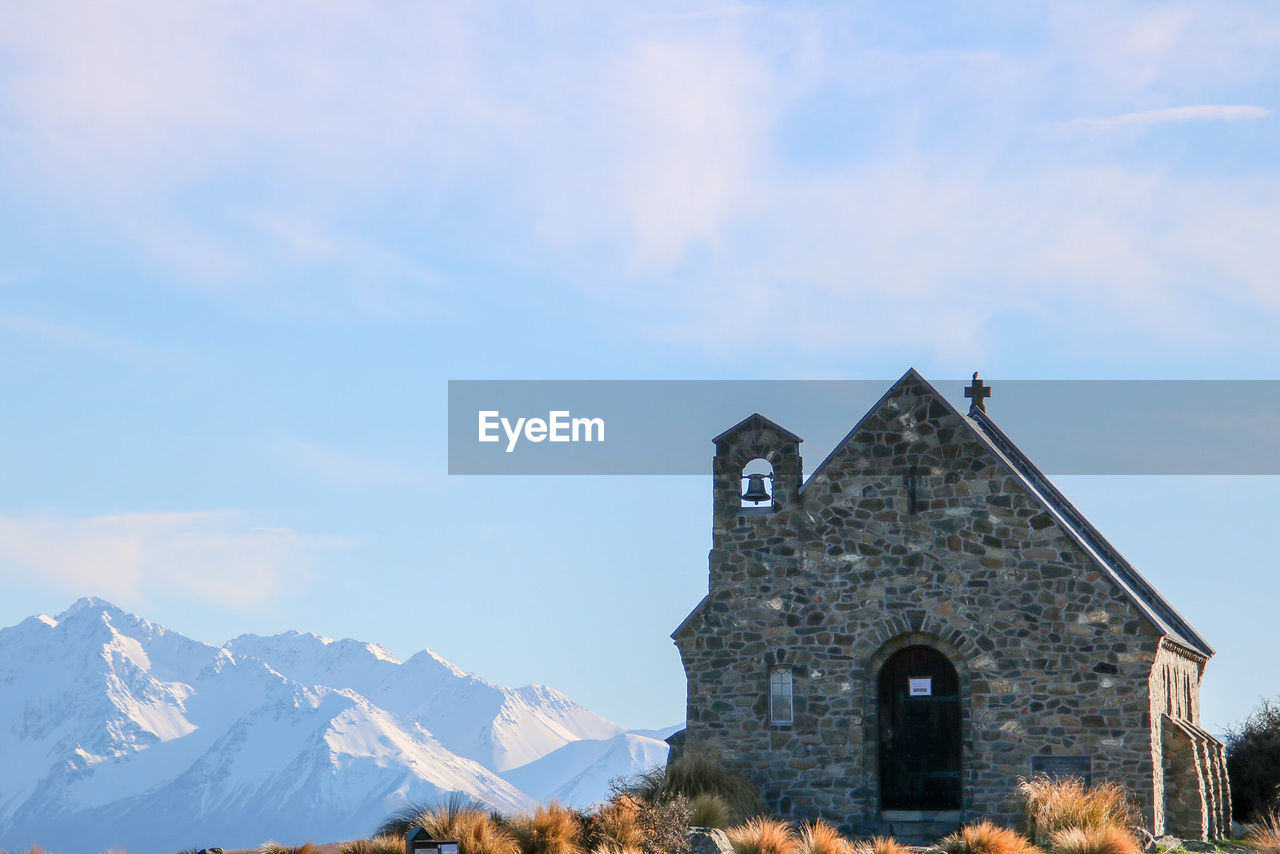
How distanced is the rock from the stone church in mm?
5270

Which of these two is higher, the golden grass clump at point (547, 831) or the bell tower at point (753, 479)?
the bell tower at point (753, 479)

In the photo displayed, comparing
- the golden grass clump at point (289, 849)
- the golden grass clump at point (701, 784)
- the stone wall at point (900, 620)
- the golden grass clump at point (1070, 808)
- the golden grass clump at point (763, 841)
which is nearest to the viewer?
the golden grass clump at point (763, 841)

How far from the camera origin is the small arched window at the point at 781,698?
28.1 meters

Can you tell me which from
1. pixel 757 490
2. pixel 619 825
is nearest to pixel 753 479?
pixel 757 490

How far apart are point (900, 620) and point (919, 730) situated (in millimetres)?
1951

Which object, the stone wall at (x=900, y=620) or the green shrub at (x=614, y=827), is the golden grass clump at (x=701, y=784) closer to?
the stone wall at (x=900, y=620)

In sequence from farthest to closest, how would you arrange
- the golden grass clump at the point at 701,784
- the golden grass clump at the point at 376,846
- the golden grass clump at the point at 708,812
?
the golden grass clump at the point at 701,784
the golden grass clump at the point at 708,812
the golden grass clump at the point at 376,846

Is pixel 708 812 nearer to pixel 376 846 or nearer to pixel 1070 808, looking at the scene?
pixel 376 846

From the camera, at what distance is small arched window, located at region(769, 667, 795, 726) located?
2814 centimetres

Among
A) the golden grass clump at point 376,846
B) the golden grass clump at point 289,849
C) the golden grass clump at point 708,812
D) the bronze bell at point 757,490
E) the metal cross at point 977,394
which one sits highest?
the metal cross at point 977,394

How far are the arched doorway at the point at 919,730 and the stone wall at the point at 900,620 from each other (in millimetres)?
236

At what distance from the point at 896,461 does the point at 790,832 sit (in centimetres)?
692

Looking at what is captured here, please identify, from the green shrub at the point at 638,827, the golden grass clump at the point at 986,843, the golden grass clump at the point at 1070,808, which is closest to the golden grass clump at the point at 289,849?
the green shrub at the point at 638,827

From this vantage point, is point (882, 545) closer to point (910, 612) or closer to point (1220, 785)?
point (910, 612)
